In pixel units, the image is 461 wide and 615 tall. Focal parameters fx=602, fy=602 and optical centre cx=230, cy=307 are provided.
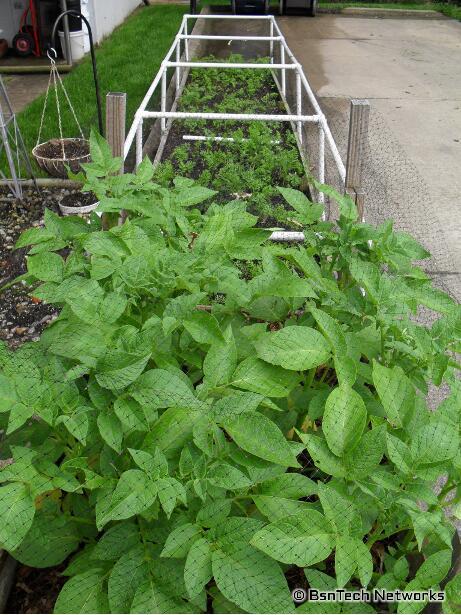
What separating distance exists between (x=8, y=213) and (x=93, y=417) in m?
3.33

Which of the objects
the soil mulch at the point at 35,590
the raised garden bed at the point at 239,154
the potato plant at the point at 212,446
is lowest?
the soil mulch at the point at 35,590

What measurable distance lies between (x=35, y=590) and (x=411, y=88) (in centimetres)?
799

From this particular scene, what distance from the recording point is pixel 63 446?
1181 millimetres

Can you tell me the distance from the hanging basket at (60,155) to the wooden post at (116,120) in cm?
159

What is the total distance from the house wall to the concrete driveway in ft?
9.76

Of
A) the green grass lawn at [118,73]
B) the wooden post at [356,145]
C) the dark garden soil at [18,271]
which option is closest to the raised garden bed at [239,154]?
the wooden post at [356,145]

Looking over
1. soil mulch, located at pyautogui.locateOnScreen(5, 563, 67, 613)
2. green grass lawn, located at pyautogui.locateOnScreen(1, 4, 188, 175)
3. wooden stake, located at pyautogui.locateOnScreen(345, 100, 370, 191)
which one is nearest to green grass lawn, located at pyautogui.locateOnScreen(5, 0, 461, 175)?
green grass lawn, located at pyautogui.locateOnScreen(1, 4, 188, 175)

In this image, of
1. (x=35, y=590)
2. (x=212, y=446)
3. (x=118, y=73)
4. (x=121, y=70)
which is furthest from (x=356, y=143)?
(x=121, y=70)

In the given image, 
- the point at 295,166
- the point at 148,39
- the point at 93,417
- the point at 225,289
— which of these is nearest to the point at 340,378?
the point at 225,289

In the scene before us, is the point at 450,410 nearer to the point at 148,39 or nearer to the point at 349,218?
the point at 349,218

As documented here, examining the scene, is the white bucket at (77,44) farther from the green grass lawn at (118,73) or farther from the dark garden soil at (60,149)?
the dark garden soil at (60,149)

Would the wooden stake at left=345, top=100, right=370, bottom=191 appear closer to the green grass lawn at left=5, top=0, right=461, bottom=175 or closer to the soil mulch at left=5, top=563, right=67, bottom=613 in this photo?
the green grass lawn at left=5, top=0, right=461, bottom=175

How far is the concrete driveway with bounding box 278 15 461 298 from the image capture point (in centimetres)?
457

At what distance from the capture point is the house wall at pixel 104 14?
8.34 meters
